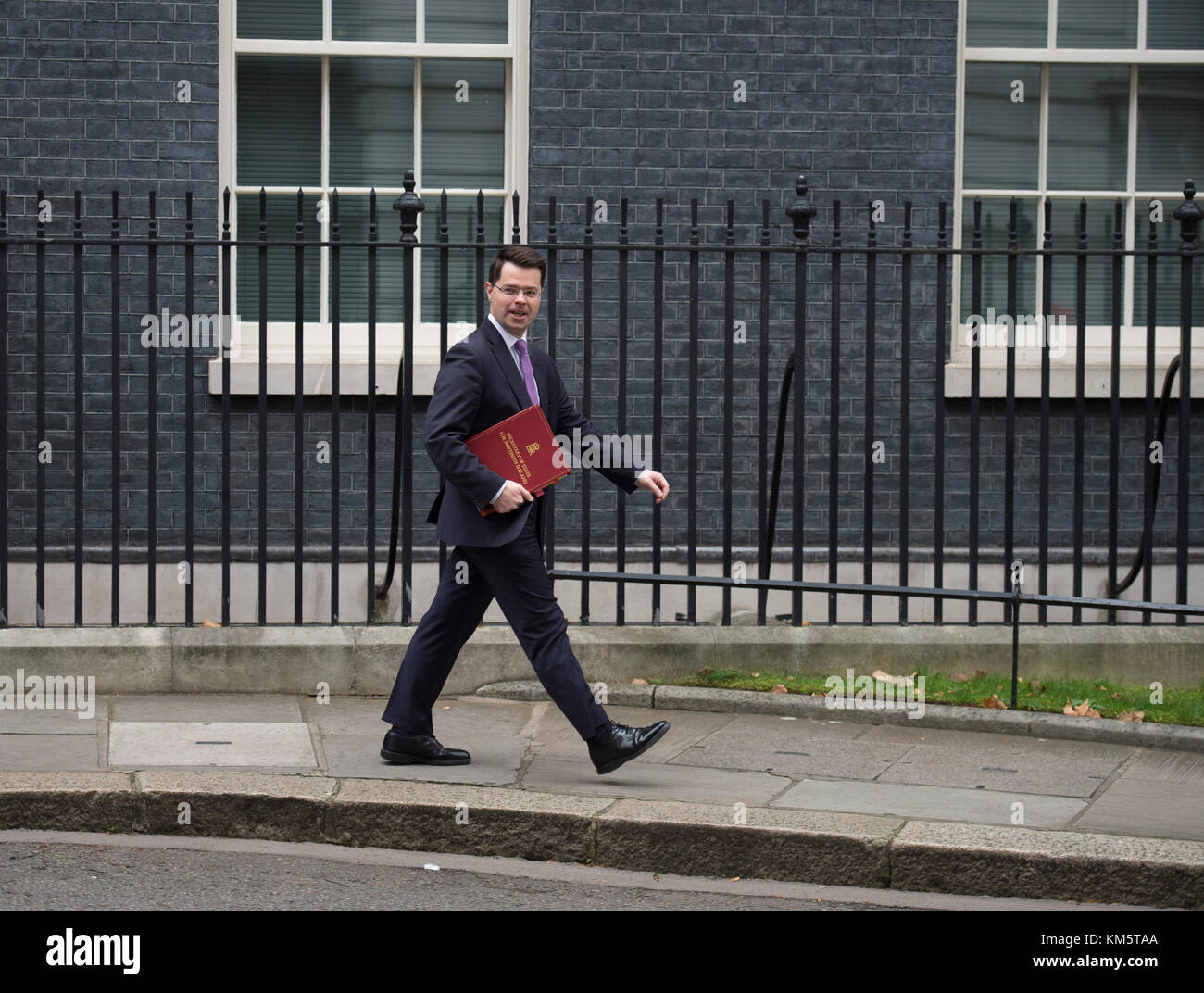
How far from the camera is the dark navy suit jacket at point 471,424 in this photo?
567cm

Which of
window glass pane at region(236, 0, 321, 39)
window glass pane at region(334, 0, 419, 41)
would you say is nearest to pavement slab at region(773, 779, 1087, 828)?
window glass pane at region(334, 0, 419, 41)

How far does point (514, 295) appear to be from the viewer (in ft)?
19.2

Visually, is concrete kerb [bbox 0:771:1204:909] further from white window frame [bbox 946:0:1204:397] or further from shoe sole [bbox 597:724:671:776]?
white window frame [bbox 946:0:1204:397]

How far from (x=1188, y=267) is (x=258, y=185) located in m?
4.88

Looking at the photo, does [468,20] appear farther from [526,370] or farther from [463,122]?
[526,370]

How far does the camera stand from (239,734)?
21.1 feet

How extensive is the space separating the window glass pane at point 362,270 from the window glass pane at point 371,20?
874mm

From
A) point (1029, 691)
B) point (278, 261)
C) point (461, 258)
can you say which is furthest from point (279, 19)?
point (1029, 691)

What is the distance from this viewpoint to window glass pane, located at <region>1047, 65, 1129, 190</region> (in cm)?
936

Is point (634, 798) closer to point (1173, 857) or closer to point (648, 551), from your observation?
point (1173, 857)

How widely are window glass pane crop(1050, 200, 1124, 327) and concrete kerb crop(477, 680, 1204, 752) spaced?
3.20 m

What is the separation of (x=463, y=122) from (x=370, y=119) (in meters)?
0.52

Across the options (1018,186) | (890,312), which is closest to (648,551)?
(890,312)

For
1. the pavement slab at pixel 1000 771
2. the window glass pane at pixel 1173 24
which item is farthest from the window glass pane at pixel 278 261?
the window glass pane at pixel 1173 24
